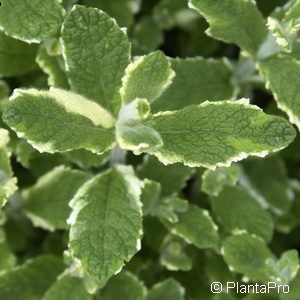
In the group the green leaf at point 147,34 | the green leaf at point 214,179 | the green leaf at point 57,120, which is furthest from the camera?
the green leaf at point 147,34

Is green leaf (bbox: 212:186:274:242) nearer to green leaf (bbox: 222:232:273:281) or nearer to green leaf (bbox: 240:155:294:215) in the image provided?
green leaf (bbox: 222:232:273:281)

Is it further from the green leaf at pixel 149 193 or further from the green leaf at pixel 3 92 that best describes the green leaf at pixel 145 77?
the green leaf at pixel 3 92

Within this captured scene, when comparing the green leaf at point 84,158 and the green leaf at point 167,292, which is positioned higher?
the green leaf at point 84,158

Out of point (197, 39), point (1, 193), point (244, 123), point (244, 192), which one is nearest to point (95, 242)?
point (1, 193)

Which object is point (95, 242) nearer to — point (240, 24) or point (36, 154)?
point (36, 154)

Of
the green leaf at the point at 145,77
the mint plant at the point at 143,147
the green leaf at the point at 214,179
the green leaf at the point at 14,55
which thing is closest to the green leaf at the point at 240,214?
the mint plant at the point at 143,147

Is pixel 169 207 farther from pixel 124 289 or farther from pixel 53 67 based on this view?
pixel 53 67

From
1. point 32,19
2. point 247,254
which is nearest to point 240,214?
point 247,254
